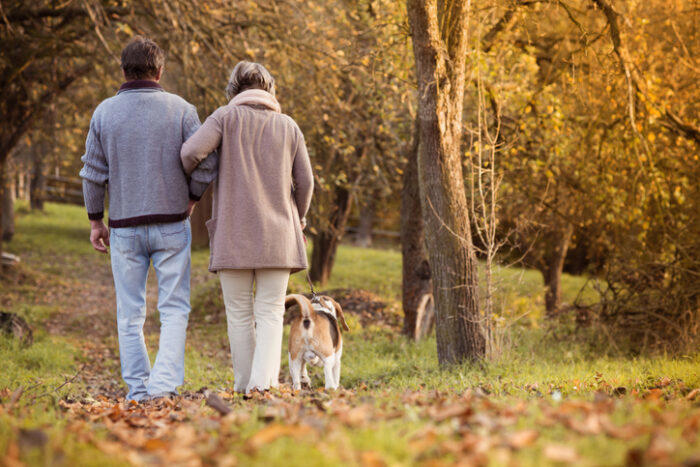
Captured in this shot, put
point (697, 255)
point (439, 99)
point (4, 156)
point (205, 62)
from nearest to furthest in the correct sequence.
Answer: point (439, 99) → point (697, 255) → point (205, 62) → point (4, 156)

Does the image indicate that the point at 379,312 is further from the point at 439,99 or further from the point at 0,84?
the point at 0,84

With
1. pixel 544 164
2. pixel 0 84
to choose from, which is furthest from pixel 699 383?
pixel 0 84

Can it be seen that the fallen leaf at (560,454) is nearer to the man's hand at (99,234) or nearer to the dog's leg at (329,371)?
the dog's leg at (329,371)

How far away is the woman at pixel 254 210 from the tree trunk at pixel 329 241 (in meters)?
9.04

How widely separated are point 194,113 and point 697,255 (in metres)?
5.98

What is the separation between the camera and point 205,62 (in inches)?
440

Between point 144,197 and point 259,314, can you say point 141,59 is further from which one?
point 259,314

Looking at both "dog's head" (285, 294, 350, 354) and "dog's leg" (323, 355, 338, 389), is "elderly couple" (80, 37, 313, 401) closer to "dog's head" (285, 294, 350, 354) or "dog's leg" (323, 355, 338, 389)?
"dog's head" (285, 294, 350, 354)

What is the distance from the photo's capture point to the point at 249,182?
466 cm

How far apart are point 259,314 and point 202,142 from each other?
1.31 m

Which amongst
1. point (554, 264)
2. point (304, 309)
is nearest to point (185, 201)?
point (304, 309)

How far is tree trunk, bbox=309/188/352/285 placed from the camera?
1430 centimetres

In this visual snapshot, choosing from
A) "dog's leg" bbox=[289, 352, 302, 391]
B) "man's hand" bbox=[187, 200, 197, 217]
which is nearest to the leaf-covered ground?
"dog's leg" bbox=[289, 352, 302, 391]

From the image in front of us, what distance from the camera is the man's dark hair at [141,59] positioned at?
4.81m
